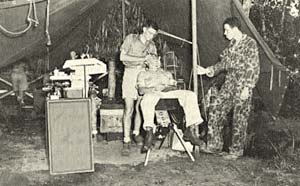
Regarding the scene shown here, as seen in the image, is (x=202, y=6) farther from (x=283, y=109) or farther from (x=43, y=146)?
(x=283, y=109)

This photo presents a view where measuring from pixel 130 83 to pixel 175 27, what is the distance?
1.28 meters

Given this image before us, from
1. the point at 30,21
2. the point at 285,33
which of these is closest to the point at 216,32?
the point at 30,21

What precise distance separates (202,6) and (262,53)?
0.83 meters

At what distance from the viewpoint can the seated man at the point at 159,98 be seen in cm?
524

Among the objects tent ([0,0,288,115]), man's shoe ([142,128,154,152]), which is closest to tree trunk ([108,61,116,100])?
tent ([0,0,288,115])

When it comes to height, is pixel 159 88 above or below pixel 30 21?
below

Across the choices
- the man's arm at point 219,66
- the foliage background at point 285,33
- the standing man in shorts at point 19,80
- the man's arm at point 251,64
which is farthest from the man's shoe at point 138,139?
the standing man in shorts at point 19,80

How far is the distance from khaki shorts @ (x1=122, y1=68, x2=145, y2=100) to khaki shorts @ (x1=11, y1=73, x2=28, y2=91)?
295 centimetres

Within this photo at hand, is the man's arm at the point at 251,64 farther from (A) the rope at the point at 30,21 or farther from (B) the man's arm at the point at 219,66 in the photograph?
(A) the rope at the point at 30,21

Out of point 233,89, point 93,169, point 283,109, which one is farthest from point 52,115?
point 283,109

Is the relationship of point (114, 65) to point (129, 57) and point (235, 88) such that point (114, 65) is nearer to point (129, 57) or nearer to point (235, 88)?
point (129, 57)

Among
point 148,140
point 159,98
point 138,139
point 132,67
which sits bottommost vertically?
point 138,139

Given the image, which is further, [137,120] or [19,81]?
[19,81]

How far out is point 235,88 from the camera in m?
5.48
